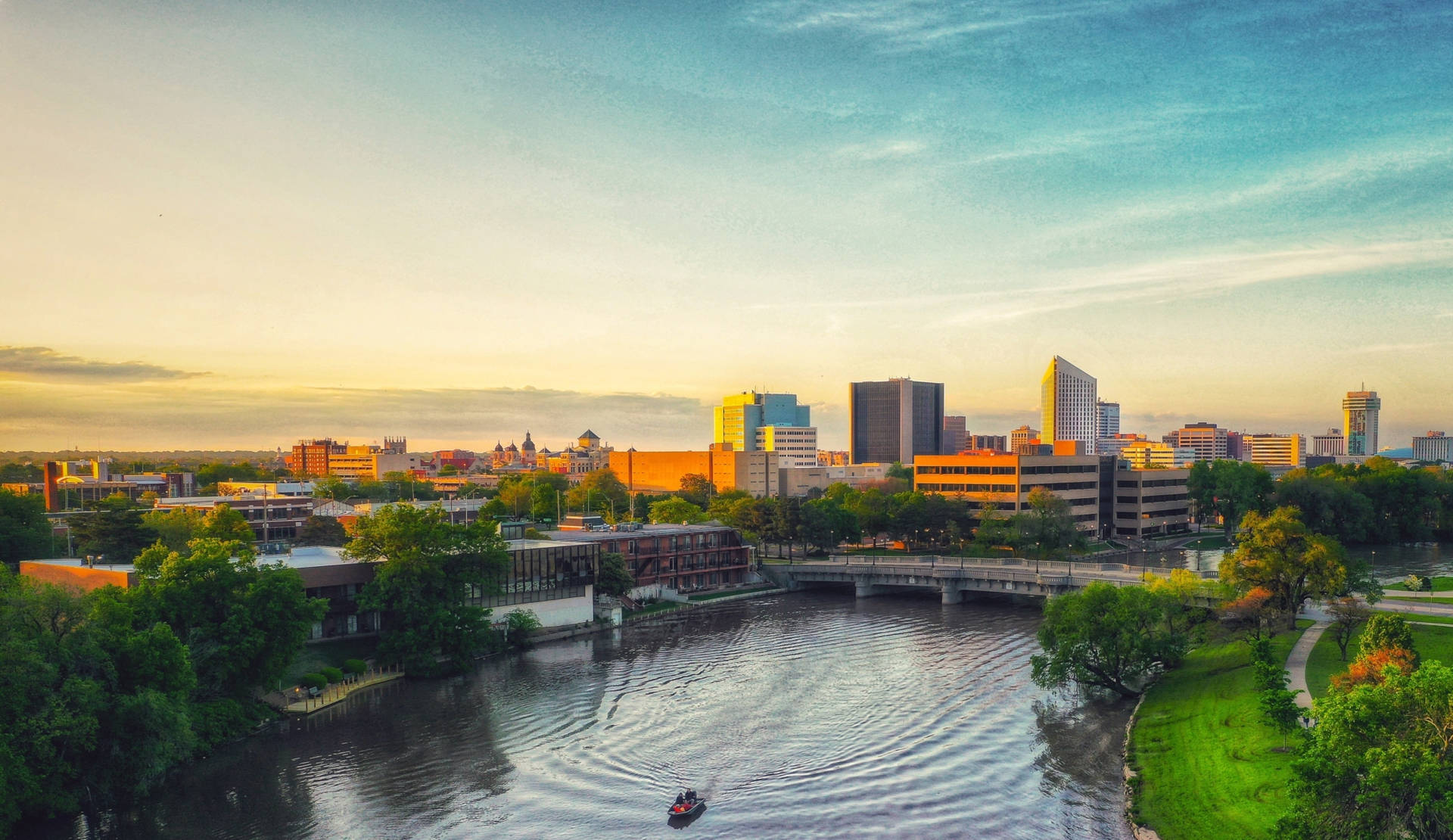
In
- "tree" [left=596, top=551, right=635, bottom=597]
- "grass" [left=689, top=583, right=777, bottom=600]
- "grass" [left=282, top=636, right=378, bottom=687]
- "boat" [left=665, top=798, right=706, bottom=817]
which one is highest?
"tree" [left=596, top=551, right=635, bottom=597]

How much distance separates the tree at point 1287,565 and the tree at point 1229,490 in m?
83.2

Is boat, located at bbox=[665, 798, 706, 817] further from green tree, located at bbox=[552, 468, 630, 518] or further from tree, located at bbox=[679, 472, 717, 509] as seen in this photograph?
tree, located at bbox=[679, 472, 717, 509]

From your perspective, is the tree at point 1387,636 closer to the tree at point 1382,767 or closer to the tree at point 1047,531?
the tree at point 1382,767

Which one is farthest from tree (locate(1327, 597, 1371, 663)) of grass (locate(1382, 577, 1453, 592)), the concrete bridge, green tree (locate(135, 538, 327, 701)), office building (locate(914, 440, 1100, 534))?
office building (locate(914, 440, 1100, 534))

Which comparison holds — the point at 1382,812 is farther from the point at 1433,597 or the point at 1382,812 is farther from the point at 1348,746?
the point at 1433,597

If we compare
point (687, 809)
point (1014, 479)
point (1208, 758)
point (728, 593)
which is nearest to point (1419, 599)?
point (1208, 758)

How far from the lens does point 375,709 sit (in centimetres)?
5484

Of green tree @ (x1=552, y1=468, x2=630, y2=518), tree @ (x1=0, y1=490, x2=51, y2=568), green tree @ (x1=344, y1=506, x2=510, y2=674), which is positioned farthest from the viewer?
green tree @ (x1=552, y1=468, x2=630, y2=518)

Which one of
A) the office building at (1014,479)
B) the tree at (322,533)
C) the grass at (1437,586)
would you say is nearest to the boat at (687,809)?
the grass at (1437,586)

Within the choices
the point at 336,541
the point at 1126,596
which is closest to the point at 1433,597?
the point at 1126,596

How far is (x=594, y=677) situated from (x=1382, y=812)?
46.2 m

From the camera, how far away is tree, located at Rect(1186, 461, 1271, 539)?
141 m

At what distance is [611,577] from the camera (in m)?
83.8

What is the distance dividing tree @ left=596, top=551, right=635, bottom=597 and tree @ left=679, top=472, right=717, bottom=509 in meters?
69.2
